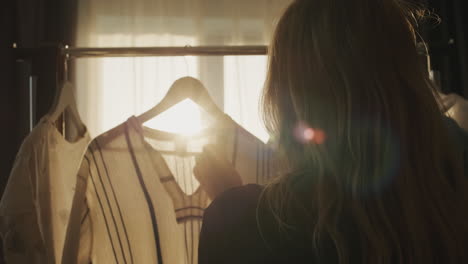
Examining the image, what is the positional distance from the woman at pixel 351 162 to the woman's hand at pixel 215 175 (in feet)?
0.64

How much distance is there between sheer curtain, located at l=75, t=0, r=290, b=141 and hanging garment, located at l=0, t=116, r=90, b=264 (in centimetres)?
102

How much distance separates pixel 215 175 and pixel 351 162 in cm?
28

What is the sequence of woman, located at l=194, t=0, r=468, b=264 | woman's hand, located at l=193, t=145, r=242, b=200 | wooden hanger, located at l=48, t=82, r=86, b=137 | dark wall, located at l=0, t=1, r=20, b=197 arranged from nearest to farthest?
woman, located at l=194, t=0, r=468, b=264 → woman's hand, located at l=193, t=145, r=242, b=200 → wooden hanger, located at l=48, t=82, r=86, b=137 → dark wall, located at l=0, t=1, r=20, b=197

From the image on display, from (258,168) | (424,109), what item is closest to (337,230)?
(424,109)

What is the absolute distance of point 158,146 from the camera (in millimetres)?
933

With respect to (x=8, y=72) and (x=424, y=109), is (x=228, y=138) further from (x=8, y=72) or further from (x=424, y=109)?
(x=8, y=72)

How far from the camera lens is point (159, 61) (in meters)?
2.08

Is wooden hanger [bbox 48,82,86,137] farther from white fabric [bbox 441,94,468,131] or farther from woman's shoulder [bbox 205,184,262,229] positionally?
white fabric [bbox 441,94,468,131]

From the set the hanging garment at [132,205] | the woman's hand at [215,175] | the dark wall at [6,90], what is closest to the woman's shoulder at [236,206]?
the woman's hand at [215,175]

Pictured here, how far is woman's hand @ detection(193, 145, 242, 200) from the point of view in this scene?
76 cm

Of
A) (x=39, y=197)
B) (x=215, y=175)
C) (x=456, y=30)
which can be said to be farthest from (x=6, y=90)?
(x=456, y=30)

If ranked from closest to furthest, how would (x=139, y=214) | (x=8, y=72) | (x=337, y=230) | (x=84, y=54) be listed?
(x=337, y=230), (x=139, y=214), (x=84, y=54), (x=8, y=72)

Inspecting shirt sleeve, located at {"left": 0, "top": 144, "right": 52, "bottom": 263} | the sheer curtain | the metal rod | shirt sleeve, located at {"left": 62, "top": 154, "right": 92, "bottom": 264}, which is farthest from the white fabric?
the sheer curtain

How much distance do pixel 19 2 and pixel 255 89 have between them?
1.07m
